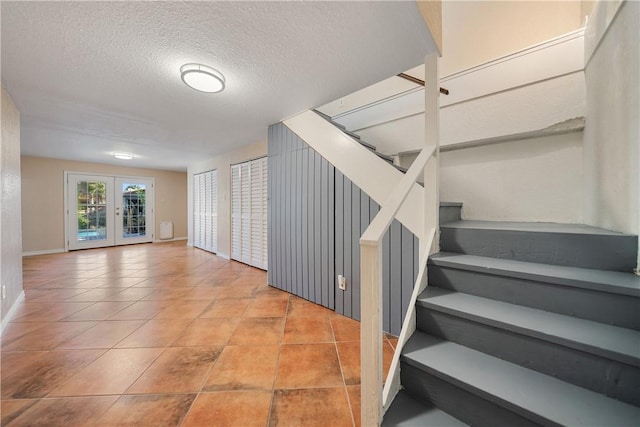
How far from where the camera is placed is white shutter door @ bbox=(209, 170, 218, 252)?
523 cm

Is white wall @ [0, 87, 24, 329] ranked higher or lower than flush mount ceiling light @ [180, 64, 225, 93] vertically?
lower

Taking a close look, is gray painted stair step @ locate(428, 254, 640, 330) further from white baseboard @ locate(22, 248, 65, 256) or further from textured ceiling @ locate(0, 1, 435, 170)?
white baseboard @ locate(22, 248, 65, 256)

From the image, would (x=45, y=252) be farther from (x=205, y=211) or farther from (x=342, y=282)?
(x=342, y=282)

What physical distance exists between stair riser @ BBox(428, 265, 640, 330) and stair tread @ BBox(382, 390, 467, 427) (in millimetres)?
615

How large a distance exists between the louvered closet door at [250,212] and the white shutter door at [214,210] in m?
0.84

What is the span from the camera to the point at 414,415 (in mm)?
975

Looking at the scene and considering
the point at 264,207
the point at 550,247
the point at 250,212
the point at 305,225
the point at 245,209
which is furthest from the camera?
the point at 245,209

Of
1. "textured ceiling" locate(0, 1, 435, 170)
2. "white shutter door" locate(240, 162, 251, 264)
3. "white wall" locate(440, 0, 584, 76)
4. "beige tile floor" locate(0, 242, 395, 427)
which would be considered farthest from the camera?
"white shutter door" locate(240, 162, 251, 264)

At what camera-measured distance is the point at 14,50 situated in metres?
1.62

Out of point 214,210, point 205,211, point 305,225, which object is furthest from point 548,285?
point 205,211

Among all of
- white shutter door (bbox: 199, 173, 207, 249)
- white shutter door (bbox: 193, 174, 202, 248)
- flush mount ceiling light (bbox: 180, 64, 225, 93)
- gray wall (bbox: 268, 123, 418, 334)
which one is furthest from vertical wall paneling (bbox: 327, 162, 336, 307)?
white shutter door (bbox: 193, 174, 202, 248)

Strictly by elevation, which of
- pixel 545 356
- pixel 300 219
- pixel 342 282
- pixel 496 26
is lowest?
pixel 342 282

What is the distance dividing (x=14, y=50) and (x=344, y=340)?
3.24 meters

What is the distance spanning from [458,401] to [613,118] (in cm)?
175
